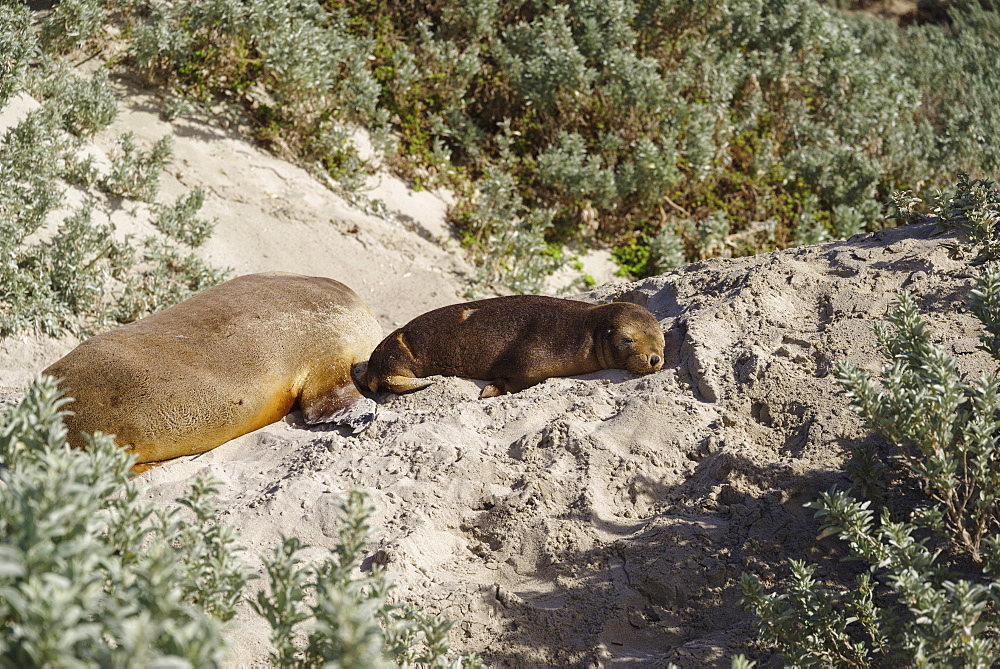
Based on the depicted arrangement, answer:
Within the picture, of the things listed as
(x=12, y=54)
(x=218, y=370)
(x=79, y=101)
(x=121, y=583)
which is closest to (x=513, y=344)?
(x=218, y=370)

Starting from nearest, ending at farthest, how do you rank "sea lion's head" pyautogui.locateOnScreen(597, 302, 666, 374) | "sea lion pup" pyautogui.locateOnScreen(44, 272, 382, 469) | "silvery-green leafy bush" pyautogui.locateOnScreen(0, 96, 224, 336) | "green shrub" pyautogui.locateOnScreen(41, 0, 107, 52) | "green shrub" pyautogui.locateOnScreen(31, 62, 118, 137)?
"sea lion pup" pyautogui.locateOnScreen(44, 272, 382, 469) → "sea lion's head" pyautogui.locateOnScreen(597, 302, 666, 374) → "silvery-green leafy bush" pyautogui.locateOnScreen(0, 96, 224, 336) → "green shrub" pyautogui.locateOnScreen(31, 62, 118, 137) → "green shrub" pyautogui.locateOnScreen(41, 0, 107, 52)

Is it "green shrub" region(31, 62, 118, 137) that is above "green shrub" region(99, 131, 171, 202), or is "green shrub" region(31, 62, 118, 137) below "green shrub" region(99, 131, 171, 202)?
above

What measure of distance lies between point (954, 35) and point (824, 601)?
47.9 ft

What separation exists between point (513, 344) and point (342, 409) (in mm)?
1118

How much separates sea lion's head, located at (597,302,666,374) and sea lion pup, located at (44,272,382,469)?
1.47 metres

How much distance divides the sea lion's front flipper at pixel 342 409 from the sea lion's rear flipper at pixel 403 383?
17cm

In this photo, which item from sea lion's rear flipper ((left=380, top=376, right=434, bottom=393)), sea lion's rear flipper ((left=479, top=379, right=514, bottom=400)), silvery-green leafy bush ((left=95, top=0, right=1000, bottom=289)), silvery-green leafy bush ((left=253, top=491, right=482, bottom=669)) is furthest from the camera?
silvery-green leafy bush ((left=95, top=0, right=1000, bottom=289))

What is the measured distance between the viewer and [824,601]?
3010mm

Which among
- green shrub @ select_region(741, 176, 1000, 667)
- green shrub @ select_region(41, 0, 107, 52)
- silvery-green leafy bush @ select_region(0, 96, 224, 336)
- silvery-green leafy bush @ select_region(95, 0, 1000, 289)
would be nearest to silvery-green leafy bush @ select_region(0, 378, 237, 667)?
green shrub @ select_region(741, 176, 1000, 667)

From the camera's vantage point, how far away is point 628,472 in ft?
13.6

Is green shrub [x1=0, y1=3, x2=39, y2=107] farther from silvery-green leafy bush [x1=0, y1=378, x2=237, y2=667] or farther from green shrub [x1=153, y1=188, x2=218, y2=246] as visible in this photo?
silvery-green leafy bush [x1=0, y1=378, x2=237, y2=667]

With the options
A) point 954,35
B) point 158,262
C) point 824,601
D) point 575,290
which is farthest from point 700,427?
point 954,35

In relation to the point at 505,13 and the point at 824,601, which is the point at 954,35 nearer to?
the point at 505,13

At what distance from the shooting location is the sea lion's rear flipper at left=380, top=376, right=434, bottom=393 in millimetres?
5258
